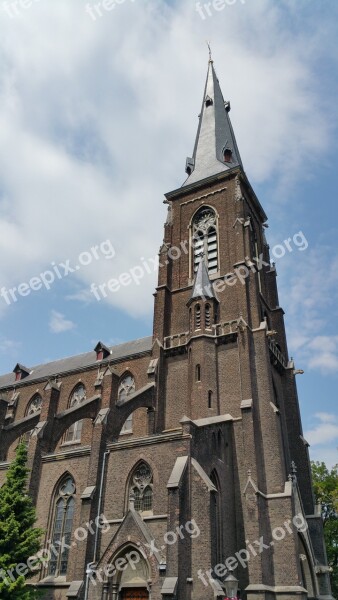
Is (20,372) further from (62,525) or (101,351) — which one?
(62,525)

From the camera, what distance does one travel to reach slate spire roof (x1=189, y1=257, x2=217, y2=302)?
27.8 meters

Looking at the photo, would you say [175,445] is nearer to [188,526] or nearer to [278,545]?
[188,526]

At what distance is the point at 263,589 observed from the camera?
1834 cm

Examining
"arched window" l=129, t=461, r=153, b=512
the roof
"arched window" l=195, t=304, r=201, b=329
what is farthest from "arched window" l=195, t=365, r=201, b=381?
the roof

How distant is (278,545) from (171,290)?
15734 millimetres

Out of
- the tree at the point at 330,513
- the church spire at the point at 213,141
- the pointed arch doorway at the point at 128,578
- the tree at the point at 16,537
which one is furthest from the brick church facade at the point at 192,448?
the tree at the point at 330,513

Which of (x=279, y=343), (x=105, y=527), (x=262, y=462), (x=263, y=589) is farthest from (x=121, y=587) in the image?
(x=279, y=343)

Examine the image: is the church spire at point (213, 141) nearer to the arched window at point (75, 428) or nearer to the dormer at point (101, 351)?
the dormer at point (101, 351)

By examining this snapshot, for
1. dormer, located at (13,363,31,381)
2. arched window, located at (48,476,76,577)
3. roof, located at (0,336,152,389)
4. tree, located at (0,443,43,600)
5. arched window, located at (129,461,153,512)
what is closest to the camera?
tree, located at (0,443,43,600)

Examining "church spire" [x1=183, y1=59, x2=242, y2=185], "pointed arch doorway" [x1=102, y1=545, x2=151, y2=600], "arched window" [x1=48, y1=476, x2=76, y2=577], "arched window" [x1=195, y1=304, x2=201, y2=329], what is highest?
"church spire" [x1=183, y1=59, x2=242, y2=185]

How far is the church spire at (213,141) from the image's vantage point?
116ft

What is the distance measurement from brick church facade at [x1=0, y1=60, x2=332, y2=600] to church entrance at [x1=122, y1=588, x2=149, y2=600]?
0.08 meters

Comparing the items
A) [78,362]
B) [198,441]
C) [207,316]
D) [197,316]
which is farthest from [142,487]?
[78,362]

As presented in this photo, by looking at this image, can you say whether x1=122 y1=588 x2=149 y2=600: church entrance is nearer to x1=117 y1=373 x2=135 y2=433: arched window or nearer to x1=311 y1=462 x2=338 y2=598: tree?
x1=117 y1=373 x2=135 y2=433: arched window
